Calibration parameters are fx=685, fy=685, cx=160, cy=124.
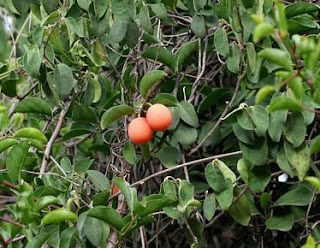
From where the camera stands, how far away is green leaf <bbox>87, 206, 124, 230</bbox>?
1.08 metres

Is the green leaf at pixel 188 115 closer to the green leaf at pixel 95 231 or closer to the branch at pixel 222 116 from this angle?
the branch at pixel 222 116

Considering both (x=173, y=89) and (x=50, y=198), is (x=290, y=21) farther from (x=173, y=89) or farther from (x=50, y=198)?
(x=50, y=198)

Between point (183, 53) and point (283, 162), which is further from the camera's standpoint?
point (183, 53)

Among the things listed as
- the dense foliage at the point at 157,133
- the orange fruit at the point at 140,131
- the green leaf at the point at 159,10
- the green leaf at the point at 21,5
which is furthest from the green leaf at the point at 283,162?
the green leaf at the point at 21,5

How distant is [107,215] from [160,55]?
14.8 inches

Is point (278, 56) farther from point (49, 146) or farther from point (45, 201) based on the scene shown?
point (49, 146)

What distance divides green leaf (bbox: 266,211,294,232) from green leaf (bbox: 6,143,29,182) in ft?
1.62

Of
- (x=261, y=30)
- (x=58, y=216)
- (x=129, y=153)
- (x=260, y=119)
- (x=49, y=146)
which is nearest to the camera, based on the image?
(x=261, y=30)

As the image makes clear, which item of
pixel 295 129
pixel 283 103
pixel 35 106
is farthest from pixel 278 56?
pixel 35 106

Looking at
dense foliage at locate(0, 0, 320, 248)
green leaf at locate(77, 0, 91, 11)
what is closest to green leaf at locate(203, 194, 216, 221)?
dense foliage at locate(0, 0, 320, 248)

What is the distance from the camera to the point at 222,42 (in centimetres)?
127

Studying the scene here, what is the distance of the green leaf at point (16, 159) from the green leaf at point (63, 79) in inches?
7.7

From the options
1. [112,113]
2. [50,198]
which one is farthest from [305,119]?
[50,198]

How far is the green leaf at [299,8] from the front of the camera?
1.29 m
